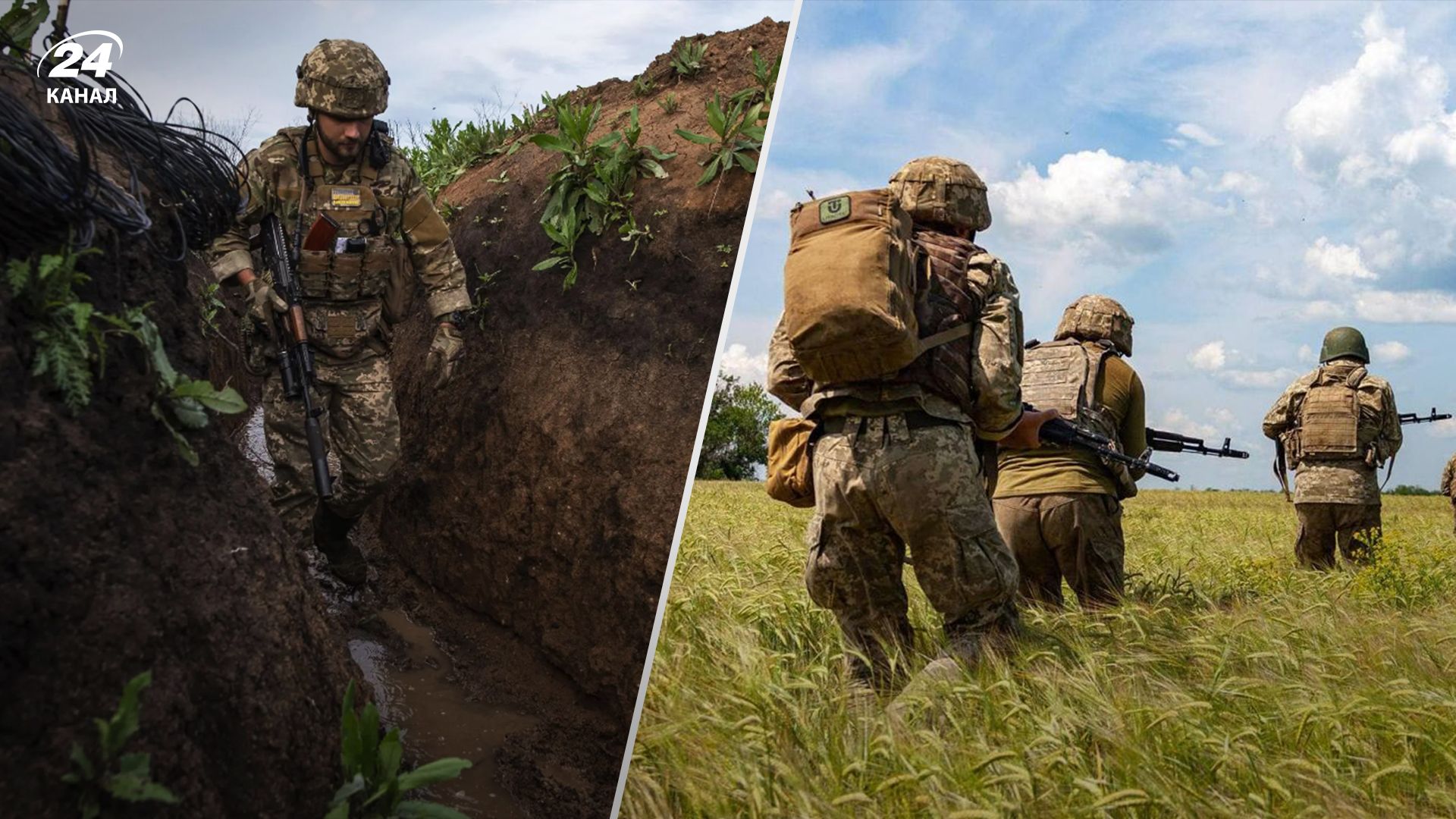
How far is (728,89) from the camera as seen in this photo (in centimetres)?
656

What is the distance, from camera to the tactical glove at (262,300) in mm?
4855

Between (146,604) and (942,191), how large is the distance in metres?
2.46

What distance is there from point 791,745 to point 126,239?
2.00m

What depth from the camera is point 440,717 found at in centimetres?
515

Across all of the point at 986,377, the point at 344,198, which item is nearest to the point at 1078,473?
the point at 986,377

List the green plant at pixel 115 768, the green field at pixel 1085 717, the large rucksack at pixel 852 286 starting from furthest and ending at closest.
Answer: the large rucksack at pixel 852 286 < the green field at pixel 1085 717 < the green plant at pixel 115 768

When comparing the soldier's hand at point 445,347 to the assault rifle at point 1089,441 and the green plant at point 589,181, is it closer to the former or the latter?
the green plant at point 589,181

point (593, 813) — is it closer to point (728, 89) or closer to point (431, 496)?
point (431, 496)

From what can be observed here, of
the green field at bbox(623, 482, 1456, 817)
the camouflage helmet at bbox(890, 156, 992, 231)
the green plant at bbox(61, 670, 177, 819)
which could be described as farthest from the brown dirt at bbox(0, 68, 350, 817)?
the camouflage helmet at bbox(890, 156, 992, 231)

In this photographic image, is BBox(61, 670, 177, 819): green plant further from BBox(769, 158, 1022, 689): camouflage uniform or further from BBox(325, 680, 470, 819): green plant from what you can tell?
BBox(769, 158, 1022, 689): camouflage uniform

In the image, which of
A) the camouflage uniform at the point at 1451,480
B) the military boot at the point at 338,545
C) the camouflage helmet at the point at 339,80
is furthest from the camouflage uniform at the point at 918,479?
the camouflage uniform at the point at 1451,480

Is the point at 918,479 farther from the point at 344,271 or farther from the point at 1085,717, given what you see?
the point at 344,271

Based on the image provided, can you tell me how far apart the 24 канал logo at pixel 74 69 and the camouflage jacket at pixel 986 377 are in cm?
196

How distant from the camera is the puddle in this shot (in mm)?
4461
